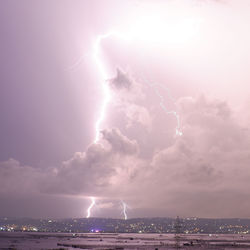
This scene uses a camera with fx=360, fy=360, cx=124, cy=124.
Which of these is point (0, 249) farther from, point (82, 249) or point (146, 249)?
point (146, 249)

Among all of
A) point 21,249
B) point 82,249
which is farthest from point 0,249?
point 82,249

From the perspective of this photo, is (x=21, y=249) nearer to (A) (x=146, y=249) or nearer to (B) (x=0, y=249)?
(B) (x=0, y=249)

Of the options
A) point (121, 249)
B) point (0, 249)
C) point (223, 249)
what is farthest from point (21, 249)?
point (223, 249)

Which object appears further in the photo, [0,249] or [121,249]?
[121,249]

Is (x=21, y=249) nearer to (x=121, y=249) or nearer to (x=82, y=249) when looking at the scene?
(x=82, y=249)

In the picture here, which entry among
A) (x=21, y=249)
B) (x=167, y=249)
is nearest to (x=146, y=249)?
(x=167, y=249)

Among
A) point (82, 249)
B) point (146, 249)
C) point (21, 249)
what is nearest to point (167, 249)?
point (146, 249)

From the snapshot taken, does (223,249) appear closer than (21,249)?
No
